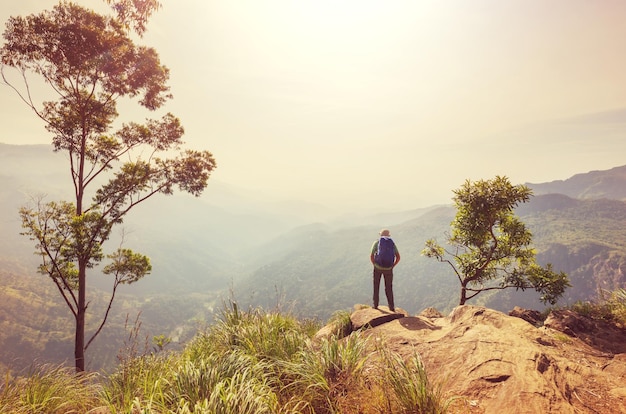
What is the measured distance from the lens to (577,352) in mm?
6301

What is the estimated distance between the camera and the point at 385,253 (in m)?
10.5

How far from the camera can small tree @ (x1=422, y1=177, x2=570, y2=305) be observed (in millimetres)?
12375

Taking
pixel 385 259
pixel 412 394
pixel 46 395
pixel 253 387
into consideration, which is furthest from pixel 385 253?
pixel 46 395

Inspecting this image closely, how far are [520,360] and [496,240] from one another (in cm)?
956

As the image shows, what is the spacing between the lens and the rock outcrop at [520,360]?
432 centimetres

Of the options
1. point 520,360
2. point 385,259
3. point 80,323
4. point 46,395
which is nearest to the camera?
point 46,395

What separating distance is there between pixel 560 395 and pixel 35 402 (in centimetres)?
805

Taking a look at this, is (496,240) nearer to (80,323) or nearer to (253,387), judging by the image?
(253,387)

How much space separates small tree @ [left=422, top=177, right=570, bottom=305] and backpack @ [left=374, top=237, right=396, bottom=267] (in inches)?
187

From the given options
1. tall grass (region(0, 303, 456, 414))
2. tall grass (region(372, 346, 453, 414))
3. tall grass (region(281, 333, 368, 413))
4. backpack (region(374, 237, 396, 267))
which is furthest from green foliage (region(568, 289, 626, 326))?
tall grass (region(281, 333, 368, 413))

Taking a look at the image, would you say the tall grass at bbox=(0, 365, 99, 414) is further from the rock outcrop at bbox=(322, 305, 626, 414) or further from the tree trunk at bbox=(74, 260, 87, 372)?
the tree trunk at bbox=(74, 260, 87, 372)

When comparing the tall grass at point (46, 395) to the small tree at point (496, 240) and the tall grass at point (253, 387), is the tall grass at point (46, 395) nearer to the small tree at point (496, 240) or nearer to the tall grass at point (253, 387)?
the tall grass at point (253, 387)

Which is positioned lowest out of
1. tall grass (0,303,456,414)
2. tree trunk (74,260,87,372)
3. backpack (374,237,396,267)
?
tree trunk (74,260,87,372)

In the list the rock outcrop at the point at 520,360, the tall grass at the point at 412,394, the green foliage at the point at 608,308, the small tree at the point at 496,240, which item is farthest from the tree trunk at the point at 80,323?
the green foliage at the point at 608,308
